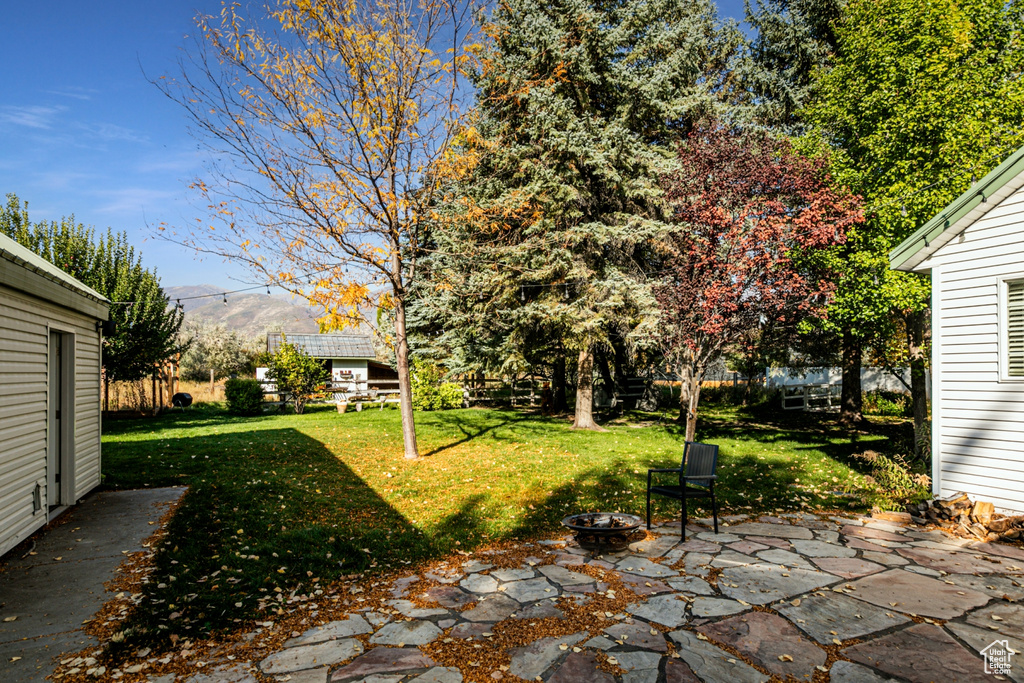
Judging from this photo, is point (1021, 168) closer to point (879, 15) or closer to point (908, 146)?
point (908, 146)

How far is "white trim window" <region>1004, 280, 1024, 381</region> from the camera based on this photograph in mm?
5969

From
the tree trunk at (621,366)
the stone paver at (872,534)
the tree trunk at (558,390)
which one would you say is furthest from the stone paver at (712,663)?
the tree trunk at (558,390)

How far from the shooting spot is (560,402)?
19.1m

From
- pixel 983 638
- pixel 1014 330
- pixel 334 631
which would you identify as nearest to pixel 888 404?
pixel 1014 330

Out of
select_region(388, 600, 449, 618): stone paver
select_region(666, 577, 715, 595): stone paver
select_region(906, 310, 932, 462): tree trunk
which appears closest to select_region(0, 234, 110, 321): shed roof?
select_region(388, 600, 449, 618): stone paver

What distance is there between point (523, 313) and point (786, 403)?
542 inches

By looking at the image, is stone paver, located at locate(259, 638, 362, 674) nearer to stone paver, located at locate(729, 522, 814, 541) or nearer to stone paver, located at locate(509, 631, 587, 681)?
stone paver, located at locate(509, 631, 587, 681)

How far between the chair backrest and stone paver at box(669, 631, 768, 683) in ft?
8.35

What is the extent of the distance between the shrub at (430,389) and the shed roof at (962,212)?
1548 centimetres

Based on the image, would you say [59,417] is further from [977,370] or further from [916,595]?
[977,370]

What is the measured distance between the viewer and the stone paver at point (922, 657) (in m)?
3.11

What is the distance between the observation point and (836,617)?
12.8 feet

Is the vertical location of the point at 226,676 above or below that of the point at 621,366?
below

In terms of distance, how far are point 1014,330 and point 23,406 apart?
11052 millimetres
